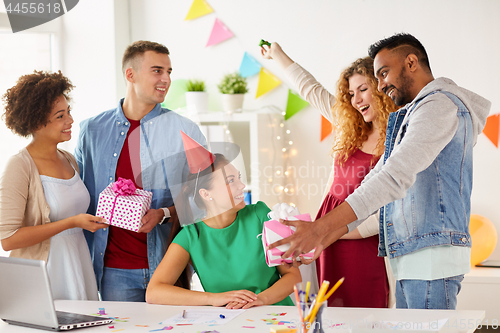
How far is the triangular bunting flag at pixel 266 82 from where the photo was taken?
277cm

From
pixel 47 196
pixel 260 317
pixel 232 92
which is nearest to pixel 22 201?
pixel 47 196

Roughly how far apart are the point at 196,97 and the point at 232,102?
0.21 meters

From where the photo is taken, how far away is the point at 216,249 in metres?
1.49

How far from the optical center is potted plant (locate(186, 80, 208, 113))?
271 cm

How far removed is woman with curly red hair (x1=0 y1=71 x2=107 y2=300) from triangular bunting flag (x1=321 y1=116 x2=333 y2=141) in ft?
4.85

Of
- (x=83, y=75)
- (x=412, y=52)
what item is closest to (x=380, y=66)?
(x=412, y=52)

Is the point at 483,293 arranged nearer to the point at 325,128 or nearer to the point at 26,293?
the point at 325,128

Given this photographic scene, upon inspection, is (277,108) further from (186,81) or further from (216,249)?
(216,249)

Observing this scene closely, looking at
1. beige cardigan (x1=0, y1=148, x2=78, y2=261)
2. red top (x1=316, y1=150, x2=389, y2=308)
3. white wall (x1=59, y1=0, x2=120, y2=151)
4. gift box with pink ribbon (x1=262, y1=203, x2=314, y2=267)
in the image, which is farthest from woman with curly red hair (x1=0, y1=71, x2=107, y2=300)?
white wall (x1=59, y1=0, x2=120, y2=151)

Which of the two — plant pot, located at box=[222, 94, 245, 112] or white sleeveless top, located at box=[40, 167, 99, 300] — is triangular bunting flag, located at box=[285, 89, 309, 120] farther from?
white sleeveless top, located at box=[40, 167, 99, 300]

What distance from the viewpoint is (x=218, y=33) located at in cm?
287

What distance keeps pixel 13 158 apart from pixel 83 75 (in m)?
1.49

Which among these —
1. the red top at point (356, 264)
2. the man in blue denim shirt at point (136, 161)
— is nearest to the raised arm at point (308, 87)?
the red top at point (356, 264)

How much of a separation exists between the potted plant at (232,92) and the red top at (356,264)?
113cm
